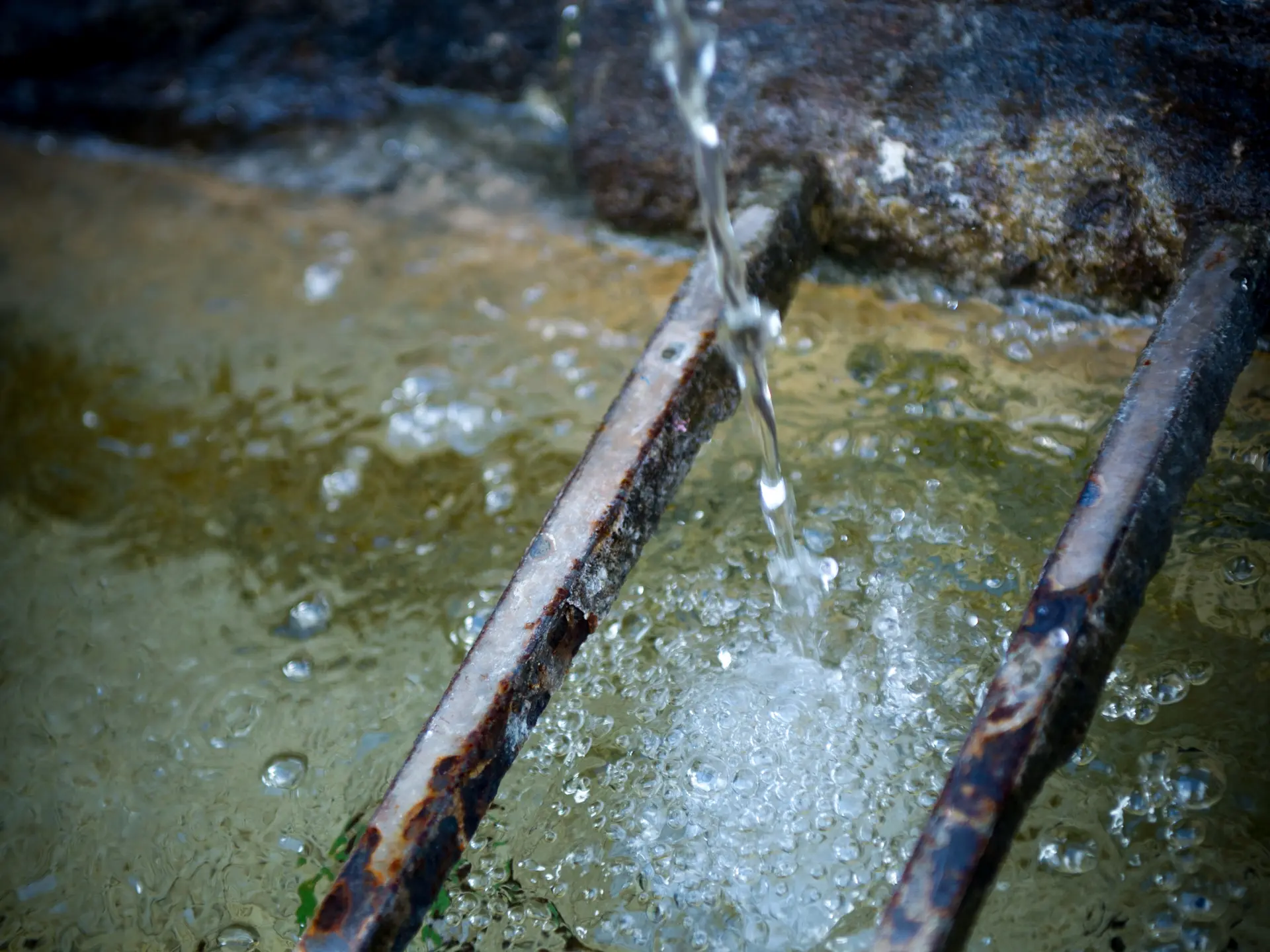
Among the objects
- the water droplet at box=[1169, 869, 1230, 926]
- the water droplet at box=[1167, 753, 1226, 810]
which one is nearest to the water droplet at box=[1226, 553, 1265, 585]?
the water droplet at box=[1167, 753, 1226, 810]

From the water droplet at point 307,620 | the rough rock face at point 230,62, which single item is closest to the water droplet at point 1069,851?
the water droplet at point 307,620

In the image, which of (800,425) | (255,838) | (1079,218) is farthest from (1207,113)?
(255,838)

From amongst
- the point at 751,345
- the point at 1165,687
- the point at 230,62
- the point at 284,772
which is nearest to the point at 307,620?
the point at 284,772

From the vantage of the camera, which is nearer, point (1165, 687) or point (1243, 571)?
point (1165, 687)

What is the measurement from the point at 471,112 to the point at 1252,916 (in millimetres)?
2349

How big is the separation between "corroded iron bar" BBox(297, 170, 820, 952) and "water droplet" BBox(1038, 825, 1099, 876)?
627mm

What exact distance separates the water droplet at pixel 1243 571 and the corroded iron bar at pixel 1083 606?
0.81 feet

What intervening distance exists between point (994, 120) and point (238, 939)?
1699 mm

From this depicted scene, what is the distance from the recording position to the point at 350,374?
2289 mm

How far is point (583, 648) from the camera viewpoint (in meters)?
1.68

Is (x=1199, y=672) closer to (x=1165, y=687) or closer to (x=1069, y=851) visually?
(x=1165, y=687)

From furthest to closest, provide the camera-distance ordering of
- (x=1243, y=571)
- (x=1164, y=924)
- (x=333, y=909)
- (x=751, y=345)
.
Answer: (x=751, y=345) → (x=1243, y=571) → (x=1164, y=924) → (x=333, y=909)

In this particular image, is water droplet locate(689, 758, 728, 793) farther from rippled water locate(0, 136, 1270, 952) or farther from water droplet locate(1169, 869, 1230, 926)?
water droplet locate(1169, 869, 1230, 926)

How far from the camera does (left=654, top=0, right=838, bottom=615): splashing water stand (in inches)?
65.1
